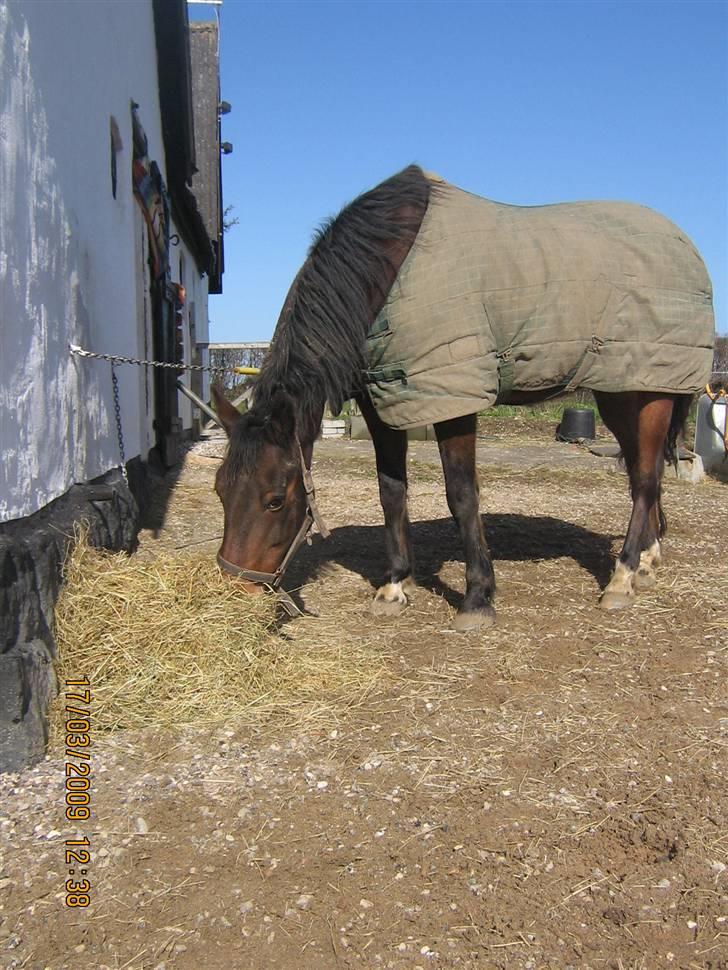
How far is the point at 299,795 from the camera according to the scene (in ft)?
7.18

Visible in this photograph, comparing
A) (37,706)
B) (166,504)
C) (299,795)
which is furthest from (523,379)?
(166,504)

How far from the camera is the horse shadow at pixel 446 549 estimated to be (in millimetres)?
4457

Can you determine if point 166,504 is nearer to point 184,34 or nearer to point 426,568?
point 426,568

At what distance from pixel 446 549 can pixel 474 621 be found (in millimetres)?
1538

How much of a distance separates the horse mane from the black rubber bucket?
9485 mm

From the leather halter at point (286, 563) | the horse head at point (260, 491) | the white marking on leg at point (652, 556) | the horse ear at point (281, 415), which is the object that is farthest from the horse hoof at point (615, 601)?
the horse ear at point (281, 415)

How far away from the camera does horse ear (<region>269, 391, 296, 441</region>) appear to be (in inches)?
119

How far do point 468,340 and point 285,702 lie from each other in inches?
67.6

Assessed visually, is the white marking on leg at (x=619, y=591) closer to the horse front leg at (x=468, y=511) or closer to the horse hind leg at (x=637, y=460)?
the horse hind leg at (x=637, y=460)

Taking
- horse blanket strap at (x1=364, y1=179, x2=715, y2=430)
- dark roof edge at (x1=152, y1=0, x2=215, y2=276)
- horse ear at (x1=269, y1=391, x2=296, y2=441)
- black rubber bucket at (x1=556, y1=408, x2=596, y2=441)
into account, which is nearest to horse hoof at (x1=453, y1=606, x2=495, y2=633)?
horse blanket strap at (x1=364, y1=179, x2=715, y2=430)

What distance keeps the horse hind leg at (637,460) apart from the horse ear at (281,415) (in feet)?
6.38

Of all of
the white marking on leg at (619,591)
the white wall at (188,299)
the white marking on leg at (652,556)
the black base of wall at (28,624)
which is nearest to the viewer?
the black base of wall at (28,624)

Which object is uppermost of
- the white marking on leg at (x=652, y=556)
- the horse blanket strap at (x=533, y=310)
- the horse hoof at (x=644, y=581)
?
the horse blanket strap at (x=533, y=310)
